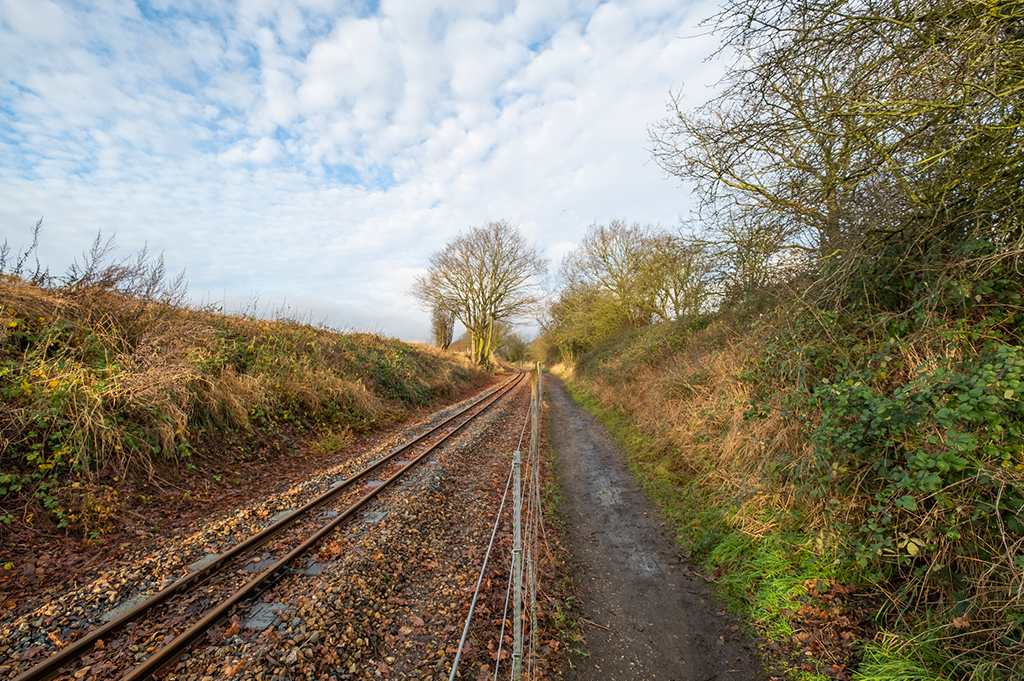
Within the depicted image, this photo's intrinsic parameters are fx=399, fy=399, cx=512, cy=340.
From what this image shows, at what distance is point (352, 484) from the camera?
6672 millimetres

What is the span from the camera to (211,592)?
382 centimetres

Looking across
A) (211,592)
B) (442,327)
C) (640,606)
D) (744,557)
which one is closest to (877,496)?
(744,557)

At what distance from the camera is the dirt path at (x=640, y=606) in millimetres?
3602

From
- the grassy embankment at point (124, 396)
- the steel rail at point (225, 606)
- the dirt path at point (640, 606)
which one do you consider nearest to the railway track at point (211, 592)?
the steel rail at point (225, 606)

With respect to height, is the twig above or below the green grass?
below

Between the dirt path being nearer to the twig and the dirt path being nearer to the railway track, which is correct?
the twig

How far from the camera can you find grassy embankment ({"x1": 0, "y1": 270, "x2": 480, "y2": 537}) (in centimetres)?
480

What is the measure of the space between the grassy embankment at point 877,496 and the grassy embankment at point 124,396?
7598mm

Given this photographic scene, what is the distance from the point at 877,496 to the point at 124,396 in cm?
919

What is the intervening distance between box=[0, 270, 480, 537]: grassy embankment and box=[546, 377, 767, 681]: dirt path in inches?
227

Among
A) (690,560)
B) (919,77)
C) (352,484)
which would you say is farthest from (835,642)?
(352,484)

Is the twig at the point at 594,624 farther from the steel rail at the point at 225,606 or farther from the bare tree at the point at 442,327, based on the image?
the bare tree at the point at 442,327

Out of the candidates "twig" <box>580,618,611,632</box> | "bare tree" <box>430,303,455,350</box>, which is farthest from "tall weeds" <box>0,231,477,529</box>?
"bare tree" <box>430,303,455,350</box>

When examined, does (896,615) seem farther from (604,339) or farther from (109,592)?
(604,339)
